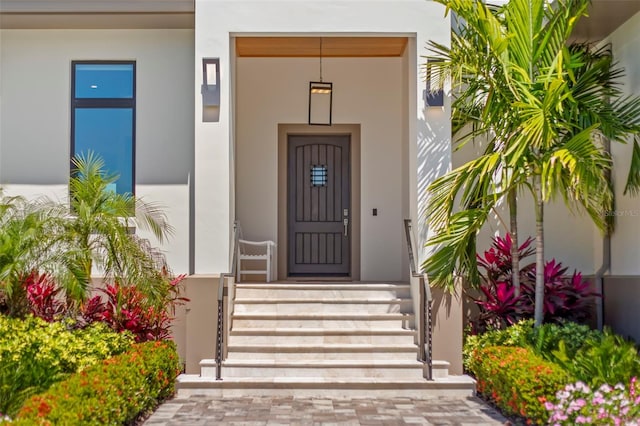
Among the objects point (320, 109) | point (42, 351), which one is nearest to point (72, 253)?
point (42, 351)

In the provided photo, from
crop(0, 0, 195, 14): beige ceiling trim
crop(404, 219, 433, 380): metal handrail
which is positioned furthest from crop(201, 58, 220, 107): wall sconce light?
crop(404, 219, 433, 380): metal handrail

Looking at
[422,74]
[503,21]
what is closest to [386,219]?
[422,74]

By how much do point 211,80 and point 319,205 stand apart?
3.45 metres

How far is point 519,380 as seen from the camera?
587cm

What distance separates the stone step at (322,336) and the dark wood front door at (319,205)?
2.81m

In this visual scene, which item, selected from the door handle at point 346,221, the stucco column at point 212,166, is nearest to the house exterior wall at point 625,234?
the door handle at point 346,221

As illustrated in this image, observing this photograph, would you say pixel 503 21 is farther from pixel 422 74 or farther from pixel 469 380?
pixel 469 380

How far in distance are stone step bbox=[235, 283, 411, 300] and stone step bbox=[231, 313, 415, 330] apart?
39 cm

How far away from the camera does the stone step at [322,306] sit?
8.46 m

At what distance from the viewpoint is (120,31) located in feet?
30.2

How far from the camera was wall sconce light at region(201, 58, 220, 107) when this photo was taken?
26.5 ft

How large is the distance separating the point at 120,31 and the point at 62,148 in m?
1.77

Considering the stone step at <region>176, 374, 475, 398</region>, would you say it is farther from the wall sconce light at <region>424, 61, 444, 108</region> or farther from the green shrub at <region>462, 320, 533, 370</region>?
the wall sconce light at <region>424, 61, 444, 108</region>

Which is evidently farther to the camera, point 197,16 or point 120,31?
point 120,31
